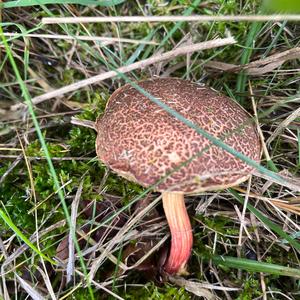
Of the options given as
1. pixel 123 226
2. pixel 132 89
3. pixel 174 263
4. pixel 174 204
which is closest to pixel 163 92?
pixel 132 89

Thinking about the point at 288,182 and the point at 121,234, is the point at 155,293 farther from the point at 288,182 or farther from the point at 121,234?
the point at 288,182

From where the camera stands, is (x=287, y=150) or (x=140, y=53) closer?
(x=287, y=150)

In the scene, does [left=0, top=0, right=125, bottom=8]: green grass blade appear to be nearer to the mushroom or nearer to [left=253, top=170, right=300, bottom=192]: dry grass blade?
the mushroom

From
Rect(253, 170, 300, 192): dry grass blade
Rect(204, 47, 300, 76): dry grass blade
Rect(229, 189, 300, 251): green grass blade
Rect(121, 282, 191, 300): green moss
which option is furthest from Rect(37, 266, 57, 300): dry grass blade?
Rect(204, 47, 300, 76): dry grass blade

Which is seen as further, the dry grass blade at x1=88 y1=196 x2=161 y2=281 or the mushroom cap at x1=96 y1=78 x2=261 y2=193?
the dry grass blade at x1=88 y1=196 x2=161 y2=281

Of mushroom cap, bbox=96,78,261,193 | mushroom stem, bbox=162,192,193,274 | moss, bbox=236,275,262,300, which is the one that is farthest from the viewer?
moss, bbox=236,275,262,300

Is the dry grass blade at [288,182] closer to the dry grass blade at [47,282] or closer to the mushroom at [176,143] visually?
the mushroom at [176,143]

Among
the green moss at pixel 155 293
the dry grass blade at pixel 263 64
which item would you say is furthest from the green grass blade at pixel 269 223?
the dry grass blade at pixel 263 64

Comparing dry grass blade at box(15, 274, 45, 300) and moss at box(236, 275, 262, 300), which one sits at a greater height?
dry grass blade at box(15, 274, 45, 300)

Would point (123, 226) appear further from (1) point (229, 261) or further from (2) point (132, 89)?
(2) point (132, 89)
